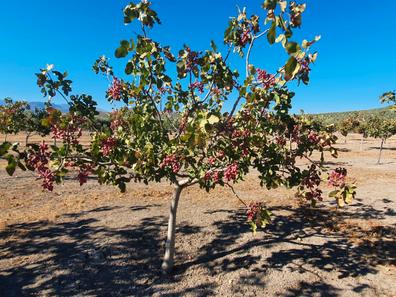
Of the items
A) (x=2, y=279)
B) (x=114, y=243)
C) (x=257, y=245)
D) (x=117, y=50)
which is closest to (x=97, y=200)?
(x=114, y=243)

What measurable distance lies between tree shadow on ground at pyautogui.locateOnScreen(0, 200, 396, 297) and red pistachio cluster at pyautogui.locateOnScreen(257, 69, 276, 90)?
14.8 feet

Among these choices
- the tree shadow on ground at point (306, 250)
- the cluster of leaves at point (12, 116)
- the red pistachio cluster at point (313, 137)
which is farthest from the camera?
the cluster of leaves at point (12, 116)

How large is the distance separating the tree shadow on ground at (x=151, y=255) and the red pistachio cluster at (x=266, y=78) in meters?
4.52

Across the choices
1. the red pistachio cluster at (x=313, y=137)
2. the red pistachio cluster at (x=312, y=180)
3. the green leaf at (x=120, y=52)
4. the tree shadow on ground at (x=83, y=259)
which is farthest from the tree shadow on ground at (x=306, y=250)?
the green leaf at (x=120, y=52)

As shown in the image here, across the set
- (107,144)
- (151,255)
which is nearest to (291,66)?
Answer: (107,144)

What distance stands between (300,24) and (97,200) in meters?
12.0

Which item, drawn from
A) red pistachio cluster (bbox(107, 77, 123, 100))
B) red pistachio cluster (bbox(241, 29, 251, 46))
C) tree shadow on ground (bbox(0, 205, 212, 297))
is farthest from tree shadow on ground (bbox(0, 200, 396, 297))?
red pistachio cluster (bbox(241, 29, 251, 46))

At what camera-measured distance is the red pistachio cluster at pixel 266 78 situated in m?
5.09

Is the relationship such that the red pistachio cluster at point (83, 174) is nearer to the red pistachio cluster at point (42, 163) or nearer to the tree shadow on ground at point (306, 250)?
the red pistachio cluster at point (42, 163)

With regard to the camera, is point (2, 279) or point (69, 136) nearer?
point (69, 136)

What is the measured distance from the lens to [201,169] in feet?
20.1

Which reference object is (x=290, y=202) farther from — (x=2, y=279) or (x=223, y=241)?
(x=2, y=279)

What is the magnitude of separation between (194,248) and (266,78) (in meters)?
5.54

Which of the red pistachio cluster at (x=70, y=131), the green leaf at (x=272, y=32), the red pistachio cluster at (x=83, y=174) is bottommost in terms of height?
the red pistachio cluster at (x=83, y=174)
